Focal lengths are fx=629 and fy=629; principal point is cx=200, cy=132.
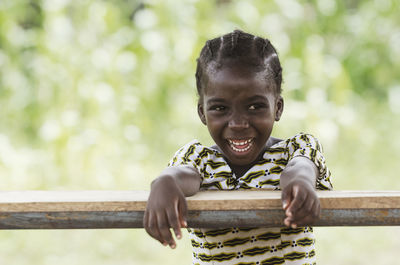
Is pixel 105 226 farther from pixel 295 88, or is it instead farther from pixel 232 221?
pixel 295 88

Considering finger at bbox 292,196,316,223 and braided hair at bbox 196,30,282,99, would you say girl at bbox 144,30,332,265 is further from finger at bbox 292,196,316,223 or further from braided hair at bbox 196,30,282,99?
finger at bbox 292,196,316,223

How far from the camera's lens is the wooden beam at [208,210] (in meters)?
1.18

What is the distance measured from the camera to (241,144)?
1495mm

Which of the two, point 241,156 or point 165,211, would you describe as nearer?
point 165,211

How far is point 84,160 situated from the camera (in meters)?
3.62

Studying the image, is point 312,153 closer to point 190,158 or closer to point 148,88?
point 190,158

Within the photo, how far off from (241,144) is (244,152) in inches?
0.9

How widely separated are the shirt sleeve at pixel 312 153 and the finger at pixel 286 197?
0.29 metres

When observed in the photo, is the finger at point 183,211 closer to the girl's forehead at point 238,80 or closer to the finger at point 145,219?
the finger at point 145,219

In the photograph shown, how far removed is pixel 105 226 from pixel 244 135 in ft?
1.35

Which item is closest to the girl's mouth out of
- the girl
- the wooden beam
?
the girl

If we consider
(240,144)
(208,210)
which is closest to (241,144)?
(240,144)

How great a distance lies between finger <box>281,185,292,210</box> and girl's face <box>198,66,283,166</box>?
0.30 metres

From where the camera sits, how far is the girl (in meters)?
1.45
